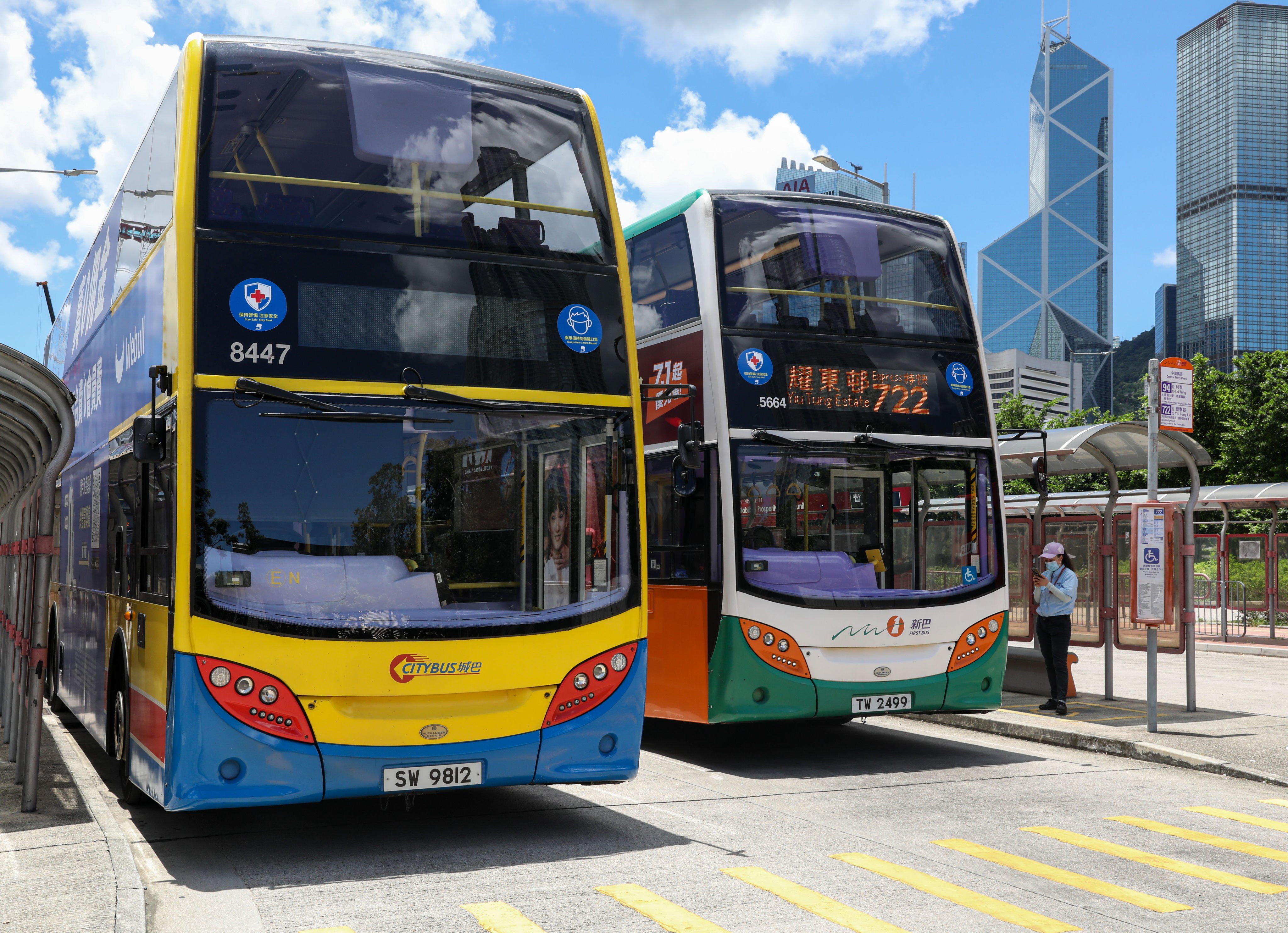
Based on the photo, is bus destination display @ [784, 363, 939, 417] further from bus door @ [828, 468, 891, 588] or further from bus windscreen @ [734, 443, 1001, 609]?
bus door @ [828, 468, 891, 588]

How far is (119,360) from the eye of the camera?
9.13 m

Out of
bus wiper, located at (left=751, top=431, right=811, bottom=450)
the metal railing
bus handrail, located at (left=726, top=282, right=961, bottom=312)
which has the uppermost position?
bus handrail, located at (left=726, top=282, right=961, bottom=312)

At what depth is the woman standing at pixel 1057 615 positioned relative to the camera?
12.6 m

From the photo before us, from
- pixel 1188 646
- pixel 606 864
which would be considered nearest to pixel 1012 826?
pixel 606 864

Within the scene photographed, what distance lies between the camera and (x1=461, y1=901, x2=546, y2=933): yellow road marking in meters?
5.69

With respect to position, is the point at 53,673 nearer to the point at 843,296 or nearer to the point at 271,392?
the point at 271,392

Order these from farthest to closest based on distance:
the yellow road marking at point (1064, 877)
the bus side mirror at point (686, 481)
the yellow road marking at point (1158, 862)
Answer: the bus side mirror at point (686, 481) → the yellow road marking at point (1158, 862) → the yellow road marking at point (1064, 877)

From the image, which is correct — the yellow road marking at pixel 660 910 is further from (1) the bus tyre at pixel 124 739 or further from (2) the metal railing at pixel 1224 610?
(2) the metal railing at pixel 1224 610

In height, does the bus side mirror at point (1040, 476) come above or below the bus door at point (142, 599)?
above

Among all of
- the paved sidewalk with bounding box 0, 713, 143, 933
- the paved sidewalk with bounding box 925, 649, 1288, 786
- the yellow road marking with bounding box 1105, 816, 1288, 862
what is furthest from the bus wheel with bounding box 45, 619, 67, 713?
the yellow road marking with bounding box 1105, 816, 1288, 862

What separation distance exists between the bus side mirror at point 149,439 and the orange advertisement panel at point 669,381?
3707 millimetres

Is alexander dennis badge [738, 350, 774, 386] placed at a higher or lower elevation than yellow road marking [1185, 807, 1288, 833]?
higher

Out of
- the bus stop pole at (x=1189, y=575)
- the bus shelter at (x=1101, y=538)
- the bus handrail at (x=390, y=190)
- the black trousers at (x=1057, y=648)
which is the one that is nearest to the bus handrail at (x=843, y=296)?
the bus shelter at (x=1101, y=538)

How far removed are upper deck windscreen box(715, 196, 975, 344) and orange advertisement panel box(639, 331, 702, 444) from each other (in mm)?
446
